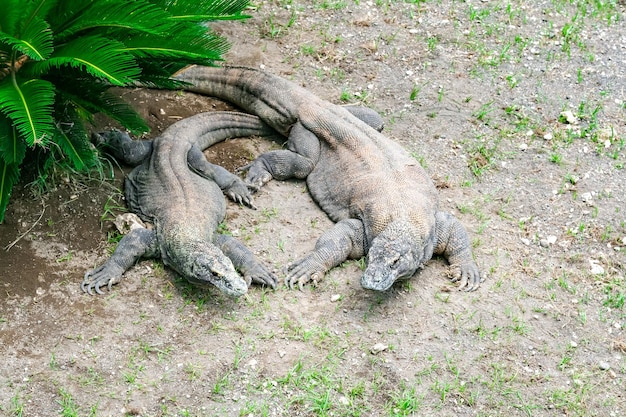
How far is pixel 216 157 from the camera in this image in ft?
26.5

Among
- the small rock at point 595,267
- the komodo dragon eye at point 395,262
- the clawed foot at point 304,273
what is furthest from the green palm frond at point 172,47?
the small rock at point 595,267

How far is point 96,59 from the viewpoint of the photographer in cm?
527

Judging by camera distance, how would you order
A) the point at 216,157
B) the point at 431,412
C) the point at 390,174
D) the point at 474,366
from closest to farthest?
the point at 431,412
the point at 474,366
the point at 390,174
the point at 216,157

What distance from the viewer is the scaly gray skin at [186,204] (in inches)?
251

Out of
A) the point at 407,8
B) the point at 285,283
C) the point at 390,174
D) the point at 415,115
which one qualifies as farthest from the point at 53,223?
the point at 407,8

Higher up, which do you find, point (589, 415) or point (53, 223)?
point (53, 223)

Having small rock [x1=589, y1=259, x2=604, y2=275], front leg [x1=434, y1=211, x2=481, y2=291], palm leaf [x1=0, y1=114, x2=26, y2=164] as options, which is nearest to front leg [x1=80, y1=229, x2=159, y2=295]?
palm leaf [x1=0, y1=114, x2=26, y2=164]

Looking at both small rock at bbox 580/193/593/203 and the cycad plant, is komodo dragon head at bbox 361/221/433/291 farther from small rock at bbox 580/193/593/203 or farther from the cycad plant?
the cycad plant

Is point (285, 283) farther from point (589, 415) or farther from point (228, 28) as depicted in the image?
point (228, 28)

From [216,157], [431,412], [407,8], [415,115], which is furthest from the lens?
[407,8]

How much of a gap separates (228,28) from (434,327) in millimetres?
5030

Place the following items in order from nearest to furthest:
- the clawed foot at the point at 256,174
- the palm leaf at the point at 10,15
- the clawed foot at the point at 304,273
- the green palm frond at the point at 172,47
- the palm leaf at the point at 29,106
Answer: the palm leaf at the point at 29,106 < the palm leaf at the point at 10,15 < the green palm frond at the point at 172,47 < the clawed foot at the point at 304,273 < the clawed foot at the point at 256,174

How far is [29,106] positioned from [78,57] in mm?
463

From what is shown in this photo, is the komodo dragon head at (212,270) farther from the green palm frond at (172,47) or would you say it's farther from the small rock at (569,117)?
the small rock at (569,117)
